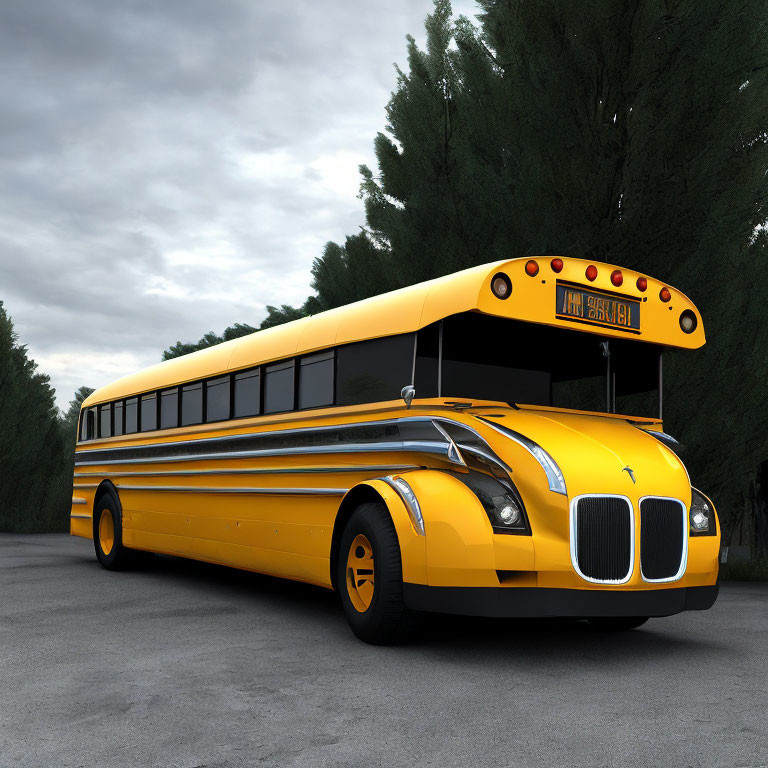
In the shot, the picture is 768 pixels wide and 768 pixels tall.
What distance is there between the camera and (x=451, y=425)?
19.0 ft

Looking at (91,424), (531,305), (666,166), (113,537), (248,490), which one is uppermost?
(666,166)

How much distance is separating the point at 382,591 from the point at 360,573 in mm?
564

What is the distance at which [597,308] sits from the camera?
6574mm

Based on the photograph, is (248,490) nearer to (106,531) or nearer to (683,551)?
(683,551)

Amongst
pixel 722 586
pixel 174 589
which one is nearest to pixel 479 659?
pixel 174 589

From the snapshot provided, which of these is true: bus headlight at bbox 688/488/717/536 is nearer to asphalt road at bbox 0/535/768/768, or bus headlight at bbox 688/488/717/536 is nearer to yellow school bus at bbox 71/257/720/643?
yellow school bus at bbox 71/257/720/643

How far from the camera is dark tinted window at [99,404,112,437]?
12203 mm

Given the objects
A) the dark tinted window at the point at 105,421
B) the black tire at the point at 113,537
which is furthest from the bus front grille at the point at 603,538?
the dark tinted window at the point at 105,421

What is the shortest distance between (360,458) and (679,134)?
255 inches

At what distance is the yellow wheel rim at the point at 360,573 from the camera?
241 inches

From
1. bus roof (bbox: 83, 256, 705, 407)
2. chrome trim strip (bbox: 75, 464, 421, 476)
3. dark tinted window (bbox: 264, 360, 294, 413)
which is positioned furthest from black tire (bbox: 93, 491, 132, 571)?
bus roof (bbox: 83, 256, 705, 407)

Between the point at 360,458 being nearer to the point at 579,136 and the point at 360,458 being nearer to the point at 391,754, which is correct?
the point at 391,754

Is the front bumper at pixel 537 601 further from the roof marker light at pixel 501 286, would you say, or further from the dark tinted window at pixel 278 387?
the dark tinted window at pixel 278 387

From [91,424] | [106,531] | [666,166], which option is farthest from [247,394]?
[666,166]
